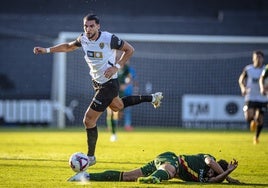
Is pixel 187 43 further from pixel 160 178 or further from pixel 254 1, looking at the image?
pixel 160 178

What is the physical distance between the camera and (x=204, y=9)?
3825cm

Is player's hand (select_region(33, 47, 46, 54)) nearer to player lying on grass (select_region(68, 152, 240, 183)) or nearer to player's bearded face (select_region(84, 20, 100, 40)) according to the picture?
player's bearded face (select_region(84, 20, 100, 40))

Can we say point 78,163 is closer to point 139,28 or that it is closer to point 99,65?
point 99,65

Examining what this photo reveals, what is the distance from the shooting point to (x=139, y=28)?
120 feet

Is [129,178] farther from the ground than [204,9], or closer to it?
closer to it

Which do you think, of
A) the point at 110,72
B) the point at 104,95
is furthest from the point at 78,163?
the point at 104,95

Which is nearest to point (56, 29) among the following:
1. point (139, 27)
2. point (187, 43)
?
point (139, 27)

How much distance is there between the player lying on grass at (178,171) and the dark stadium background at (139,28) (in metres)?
21.7

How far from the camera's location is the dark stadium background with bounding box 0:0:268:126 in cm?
3409

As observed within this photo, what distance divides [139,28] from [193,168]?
1013 inches

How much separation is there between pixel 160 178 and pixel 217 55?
2455 centimetres

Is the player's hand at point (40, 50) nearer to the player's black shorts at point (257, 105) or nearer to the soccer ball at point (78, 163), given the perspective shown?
the soccer ball at point (78, 163)

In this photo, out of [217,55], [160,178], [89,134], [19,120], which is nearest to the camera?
[160,178]

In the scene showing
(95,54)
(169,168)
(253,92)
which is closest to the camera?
(169,168)
